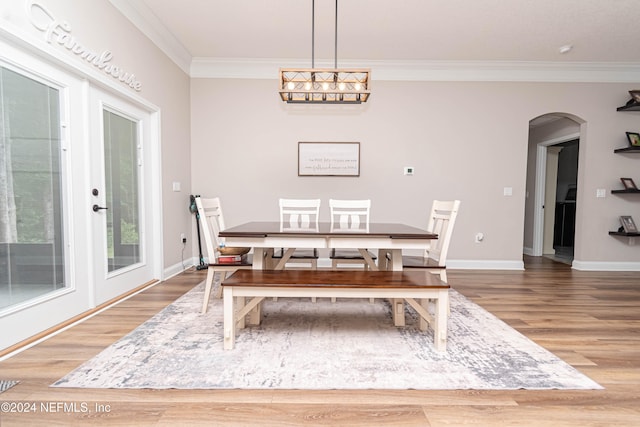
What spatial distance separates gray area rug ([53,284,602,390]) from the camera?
1.58m

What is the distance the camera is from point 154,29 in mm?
3301

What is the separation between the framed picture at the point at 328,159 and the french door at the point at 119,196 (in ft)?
6.36

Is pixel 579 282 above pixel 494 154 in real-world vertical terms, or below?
below

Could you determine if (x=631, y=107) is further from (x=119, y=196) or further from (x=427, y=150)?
(x=119, y=196)

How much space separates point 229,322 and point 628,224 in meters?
5.46

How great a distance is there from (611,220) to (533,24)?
3.05m

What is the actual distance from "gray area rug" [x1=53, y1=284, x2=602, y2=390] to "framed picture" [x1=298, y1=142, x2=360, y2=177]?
2.35 m

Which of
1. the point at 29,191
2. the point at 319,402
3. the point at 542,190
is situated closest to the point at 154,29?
the point at 29,191

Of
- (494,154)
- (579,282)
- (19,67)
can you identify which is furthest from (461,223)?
(19,67)

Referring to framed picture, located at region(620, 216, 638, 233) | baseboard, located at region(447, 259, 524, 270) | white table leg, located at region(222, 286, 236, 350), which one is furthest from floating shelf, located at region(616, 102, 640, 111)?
white table leg, located at region(222, 286, 236, 350)

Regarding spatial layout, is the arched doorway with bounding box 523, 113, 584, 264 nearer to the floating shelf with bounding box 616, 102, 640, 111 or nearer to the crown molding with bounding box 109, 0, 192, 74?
the floating shelf with bounding box 616, 102, 640, 111

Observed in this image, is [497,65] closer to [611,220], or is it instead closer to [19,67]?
[611,220]

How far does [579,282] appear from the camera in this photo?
147 inches

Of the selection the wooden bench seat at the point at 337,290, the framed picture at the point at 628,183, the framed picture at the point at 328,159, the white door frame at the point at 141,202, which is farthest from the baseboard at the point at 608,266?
the white door frame at the point at 141,202
